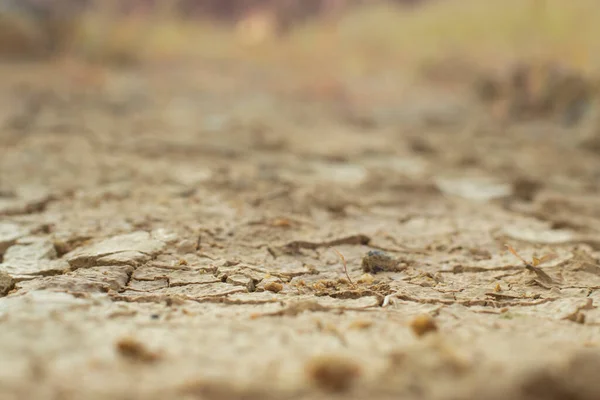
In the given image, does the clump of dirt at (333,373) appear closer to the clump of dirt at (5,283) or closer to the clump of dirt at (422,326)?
the clump of dirt at (422,326)

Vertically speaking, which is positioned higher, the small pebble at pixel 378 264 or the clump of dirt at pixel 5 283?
the clump of dirt at pixel 5 283

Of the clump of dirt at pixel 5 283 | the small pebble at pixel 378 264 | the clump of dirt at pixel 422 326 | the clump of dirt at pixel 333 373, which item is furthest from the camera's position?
the small pebble at pixel 378 264

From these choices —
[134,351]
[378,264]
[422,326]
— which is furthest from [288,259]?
[134,351]

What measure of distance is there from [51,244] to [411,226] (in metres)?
1.00

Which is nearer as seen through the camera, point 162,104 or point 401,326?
point 401,326

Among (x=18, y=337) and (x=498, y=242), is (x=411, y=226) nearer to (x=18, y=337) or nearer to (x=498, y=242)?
(x=498, y=242)

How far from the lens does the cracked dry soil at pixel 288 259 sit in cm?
78

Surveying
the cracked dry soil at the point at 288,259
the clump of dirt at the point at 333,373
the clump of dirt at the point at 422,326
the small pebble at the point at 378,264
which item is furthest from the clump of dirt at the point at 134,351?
the small pebble at the point at 378,264

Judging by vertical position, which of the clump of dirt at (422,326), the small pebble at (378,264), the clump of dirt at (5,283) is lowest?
the small pebble at (378,264)

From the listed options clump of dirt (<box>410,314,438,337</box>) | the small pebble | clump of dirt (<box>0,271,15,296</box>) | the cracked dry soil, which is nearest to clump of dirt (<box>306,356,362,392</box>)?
the cracked dry soil

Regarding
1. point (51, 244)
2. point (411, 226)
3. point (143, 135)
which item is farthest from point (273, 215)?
point (143, 135)

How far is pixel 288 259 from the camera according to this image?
1.45 meters

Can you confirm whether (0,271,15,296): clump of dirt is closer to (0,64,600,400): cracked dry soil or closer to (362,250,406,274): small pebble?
(0,64,600,400): cracked dry soil

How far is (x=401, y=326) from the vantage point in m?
0.99
